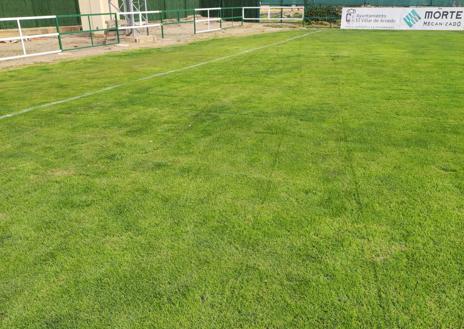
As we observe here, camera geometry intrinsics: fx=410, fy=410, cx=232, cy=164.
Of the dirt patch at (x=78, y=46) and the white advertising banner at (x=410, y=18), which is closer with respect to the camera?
the dirt patch at (x=78, y=46)

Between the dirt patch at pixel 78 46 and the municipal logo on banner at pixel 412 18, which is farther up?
the municipal logo on banner at pixel 412 18

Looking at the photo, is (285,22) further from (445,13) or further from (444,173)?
(444,173)

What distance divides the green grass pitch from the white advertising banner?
19974mm

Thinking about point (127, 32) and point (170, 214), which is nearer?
point (170, 214)

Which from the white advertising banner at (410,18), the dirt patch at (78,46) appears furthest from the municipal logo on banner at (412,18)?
the dirt patch at (78,46)

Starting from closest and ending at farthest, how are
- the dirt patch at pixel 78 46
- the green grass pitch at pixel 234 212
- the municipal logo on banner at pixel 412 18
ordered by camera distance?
the green grass pitch at pixel 234 212 < the dirt patch at pixel 78 46 < the municipal logo on banner at pixel 412 18

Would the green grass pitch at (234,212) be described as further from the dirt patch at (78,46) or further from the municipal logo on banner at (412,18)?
the municipal logo on banner at (412,18)

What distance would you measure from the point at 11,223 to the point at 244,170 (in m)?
2.63

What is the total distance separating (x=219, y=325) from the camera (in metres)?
2.74

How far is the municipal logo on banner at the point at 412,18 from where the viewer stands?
2636cm

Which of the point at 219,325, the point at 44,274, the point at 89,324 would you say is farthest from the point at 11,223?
the point at 219,325

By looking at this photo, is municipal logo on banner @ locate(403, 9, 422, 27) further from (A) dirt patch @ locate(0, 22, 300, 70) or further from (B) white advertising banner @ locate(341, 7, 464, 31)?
(A) dirt patch @ locate(0, 22, 300, 70)

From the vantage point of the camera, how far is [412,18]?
26422 mm

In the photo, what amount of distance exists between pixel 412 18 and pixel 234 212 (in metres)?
27.0
